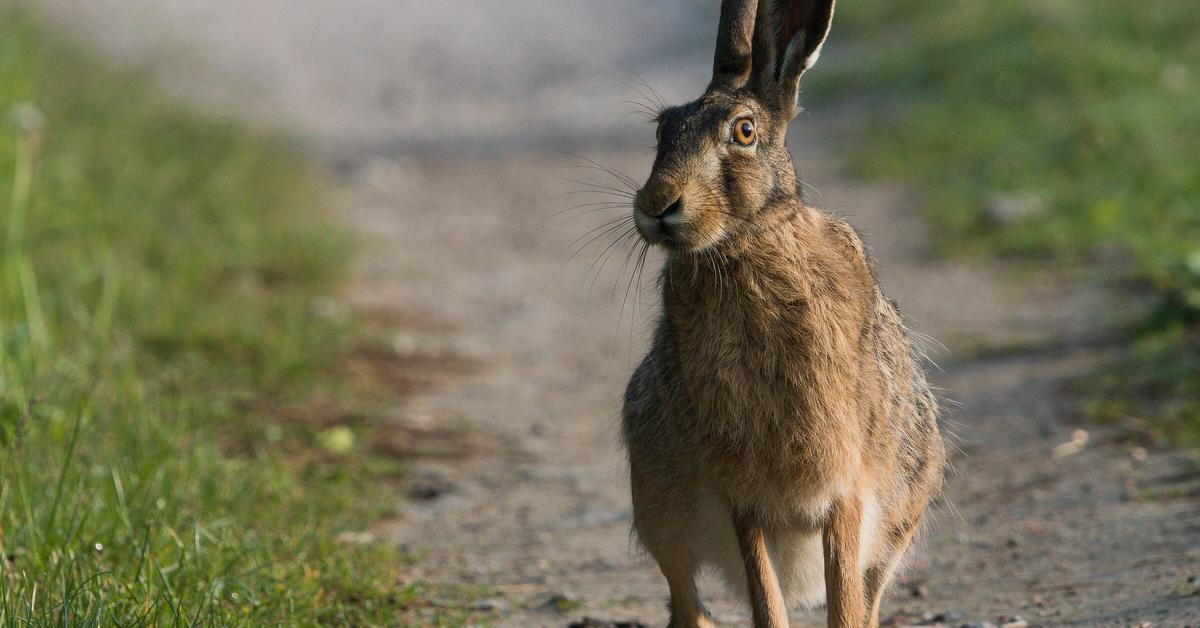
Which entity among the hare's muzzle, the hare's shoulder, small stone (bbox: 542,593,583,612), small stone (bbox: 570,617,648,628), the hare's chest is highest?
the hare's shoulder

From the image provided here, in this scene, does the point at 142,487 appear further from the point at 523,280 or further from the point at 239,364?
the point at 523,280

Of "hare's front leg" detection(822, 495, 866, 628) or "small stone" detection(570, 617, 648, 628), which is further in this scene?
"small stone" detection(570, 617, 648, 628)

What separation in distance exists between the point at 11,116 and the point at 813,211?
3436mm

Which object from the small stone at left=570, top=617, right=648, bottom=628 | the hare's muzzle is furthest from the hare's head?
the small stone at left=570, top=617, right=648, bottom=628

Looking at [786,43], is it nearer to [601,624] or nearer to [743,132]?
[743,132]

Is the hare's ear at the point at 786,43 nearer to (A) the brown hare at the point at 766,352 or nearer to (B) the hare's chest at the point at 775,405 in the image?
(A) the brown hare at the point at 766,352

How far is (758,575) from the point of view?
3.13 m

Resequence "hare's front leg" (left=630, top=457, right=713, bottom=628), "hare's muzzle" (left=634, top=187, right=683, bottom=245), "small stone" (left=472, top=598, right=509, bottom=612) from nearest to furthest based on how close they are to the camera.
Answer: "hare's muzzle" (left=634, top=187, right=683, bottom=245) → "hare's front leg" (left=630, top=457, right=713, bottom=628) → "small stone" (left=472, top=598, right=509, bottom=612)

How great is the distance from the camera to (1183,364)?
5.09 metres

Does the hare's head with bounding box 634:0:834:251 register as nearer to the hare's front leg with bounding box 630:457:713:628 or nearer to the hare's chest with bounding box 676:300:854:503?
the hare's chest with bounding box 676:300:854:503

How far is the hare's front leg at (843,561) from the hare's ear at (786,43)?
0.90 metres

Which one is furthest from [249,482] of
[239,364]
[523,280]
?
[523,280]

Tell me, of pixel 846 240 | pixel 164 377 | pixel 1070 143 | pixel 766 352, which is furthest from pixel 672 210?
pixel 1070 143

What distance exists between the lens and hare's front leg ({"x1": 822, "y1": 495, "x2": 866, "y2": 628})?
123 inches
